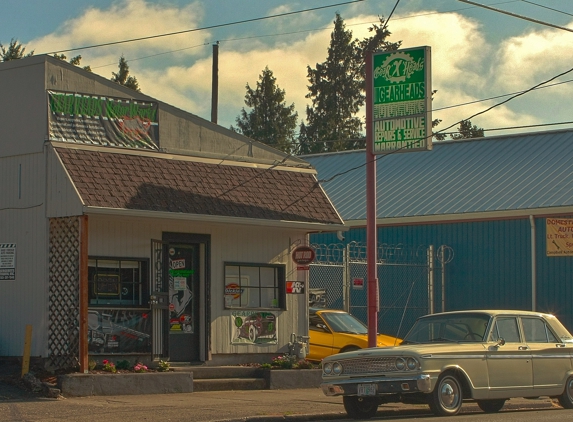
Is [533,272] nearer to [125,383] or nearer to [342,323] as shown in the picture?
[342,323]

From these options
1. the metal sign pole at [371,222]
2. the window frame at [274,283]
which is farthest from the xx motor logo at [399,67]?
the window frame at [274,283]


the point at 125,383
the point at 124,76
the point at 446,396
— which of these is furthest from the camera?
the point at 124,76

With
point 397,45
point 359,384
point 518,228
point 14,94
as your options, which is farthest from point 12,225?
point 397,45

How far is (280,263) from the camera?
1928 cm

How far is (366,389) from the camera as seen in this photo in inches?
512

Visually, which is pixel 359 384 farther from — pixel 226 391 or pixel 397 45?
pixel 397 45

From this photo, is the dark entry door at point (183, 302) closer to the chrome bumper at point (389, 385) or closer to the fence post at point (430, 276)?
the chrome bumper at point (389, 385)

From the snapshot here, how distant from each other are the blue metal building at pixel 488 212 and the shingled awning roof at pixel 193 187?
7.67 metres

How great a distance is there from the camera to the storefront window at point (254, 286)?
18.6 metres

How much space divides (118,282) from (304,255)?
3.74 metres

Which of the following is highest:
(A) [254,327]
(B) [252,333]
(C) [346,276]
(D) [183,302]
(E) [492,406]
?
(C) [346,276]

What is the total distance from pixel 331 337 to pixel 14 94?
8.75m

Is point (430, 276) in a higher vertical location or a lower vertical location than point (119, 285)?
higher

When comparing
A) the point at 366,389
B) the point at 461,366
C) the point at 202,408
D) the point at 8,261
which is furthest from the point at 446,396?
the point at 8,261
